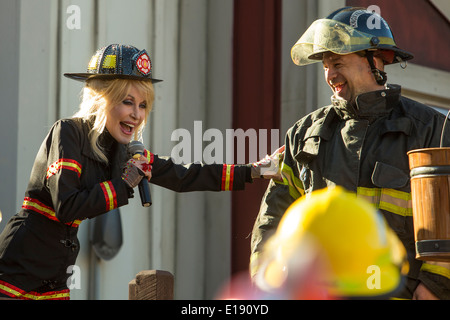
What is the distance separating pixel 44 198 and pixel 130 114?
60cm

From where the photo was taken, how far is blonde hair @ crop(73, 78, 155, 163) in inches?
156

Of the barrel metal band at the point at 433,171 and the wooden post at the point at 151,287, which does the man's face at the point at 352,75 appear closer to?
the barrel metal band at the point at 433,171

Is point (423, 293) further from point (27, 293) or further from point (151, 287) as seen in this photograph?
point (27, 293)

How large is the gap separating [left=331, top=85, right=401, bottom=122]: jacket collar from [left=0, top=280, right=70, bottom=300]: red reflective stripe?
157cm

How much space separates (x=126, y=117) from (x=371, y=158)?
4.15ft

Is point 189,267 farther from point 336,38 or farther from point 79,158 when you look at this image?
point 336,38

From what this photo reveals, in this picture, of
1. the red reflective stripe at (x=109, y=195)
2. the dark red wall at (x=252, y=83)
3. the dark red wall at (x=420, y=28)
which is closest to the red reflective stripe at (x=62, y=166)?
the red reflective stripe at (x=109, y=195)

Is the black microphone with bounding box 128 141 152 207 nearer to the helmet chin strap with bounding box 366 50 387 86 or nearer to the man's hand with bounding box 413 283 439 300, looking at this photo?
the helmet chin strap with bounding box 366 50 387 86

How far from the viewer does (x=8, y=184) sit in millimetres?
5742

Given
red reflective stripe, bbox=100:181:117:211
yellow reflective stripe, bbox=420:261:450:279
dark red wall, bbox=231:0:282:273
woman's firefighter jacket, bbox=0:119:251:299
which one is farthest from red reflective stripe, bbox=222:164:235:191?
dark red wall, bbox=231:0:282:273

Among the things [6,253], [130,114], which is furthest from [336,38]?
[6,253]

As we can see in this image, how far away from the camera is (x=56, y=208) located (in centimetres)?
365

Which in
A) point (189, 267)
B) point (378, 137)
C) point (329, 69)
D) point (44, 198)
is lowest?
point (189, 267)
